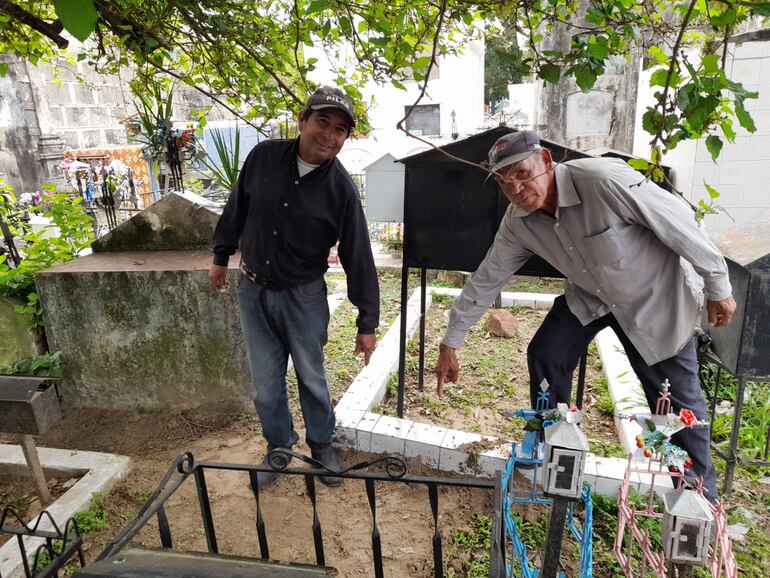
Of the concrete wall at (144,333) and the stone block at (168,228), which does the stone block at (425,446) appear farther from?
the stone block at (168,228)

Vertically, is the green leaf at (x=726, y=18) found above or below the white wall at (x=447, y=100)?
below

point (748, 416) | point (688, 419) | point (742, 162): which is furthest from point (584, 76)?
point (742, 162)

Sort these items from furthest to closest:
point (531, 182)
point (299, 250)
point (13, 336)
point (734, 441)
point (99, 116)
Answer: point (99, 116) < point (13, 336) < point (734, 441) < point (299, 250) < point (531, 182)

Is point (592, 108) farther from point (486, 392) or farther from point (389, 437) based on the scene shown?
point (389, 437)

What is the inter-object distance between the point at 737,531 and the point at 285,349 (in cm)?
250

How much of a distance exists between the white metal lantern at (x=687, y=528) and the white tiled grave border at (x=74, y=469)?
108 inches

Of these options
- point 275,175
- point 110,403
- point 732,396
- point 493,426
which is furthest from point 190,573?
point 732,396

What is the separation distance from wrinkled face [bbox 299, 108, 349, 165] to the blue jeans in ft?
2.17

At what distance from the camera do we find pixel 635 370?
2613mm

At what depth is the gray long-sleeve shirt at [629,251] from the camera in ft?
7.20

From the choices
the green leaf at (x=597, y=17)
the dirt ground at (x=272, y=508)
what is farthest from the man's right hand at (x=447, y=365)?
the green leaf at (x=597, y=17)

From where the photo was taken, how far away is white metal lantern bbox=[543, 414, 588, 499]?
1.45 meters

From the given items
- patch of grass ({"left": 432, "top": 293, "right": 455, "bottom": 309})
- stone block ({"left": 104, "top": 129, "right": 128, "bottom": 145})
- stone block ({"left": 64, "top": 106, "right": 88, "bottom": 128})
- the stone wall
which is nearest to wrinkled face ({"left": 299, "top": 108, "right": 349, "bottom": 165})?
patch of grass ({"left": 432, "top": 293, "right": 455, "bottom": 309})

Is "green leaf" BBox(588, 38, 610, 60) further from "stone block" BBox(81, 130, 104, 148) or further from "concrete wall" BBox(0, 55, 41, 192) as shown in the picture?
"stone block" BBox(81, 130, 104, 148)
